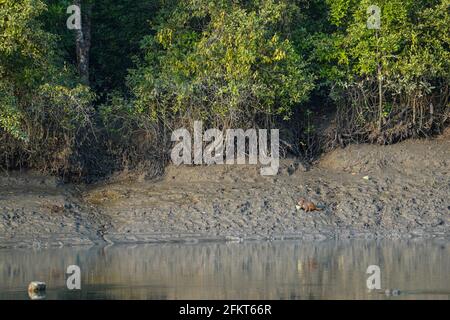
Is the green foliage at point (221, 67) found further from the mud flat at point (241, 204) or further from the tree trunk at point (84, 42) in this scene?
the mud flat at point (241, 204)

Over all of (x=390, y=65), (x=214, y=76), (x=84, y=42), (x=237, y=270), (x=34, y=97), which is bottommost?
(x=237, y=270)

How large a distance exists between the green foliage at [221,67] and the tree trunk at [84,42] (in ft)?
3.76

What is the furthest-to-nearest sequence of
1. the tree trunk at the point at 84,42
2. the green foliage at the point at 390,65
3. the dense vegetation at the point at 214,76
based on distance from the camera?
the tree trunk at the point at 84,42
the green foliage at the point at 390,65
the dense vegetation at the point at 214,76

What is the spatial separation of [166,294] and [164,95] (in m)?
9.02

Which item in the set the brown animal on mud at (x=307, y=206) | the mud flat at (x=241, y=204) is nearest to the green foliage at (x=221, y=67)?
the mud flat at (x=241, y=204)

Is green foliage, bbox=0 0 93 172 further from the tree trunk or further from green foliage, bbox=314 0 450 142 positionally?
green foliage, bbox=314 0 450 142

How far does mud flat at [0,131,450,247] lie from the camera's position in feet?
74.9

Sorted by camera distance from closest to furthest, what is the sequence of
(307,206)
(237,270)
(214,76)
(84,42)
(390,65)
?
(237,270), (307,206), (214,76), (390,65), (84,42)

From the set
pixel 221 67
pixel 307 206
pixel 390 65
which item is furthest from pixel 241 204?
pixel 390 65

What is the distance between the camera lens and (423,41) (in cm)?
2553

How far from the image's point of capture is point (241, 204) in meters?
23.8

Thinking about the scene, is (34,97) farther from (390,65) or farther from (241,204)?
(390,65)

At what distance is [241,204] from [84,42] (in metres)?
5.21

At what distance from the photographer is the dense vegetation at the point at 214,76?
2422 centimetres
